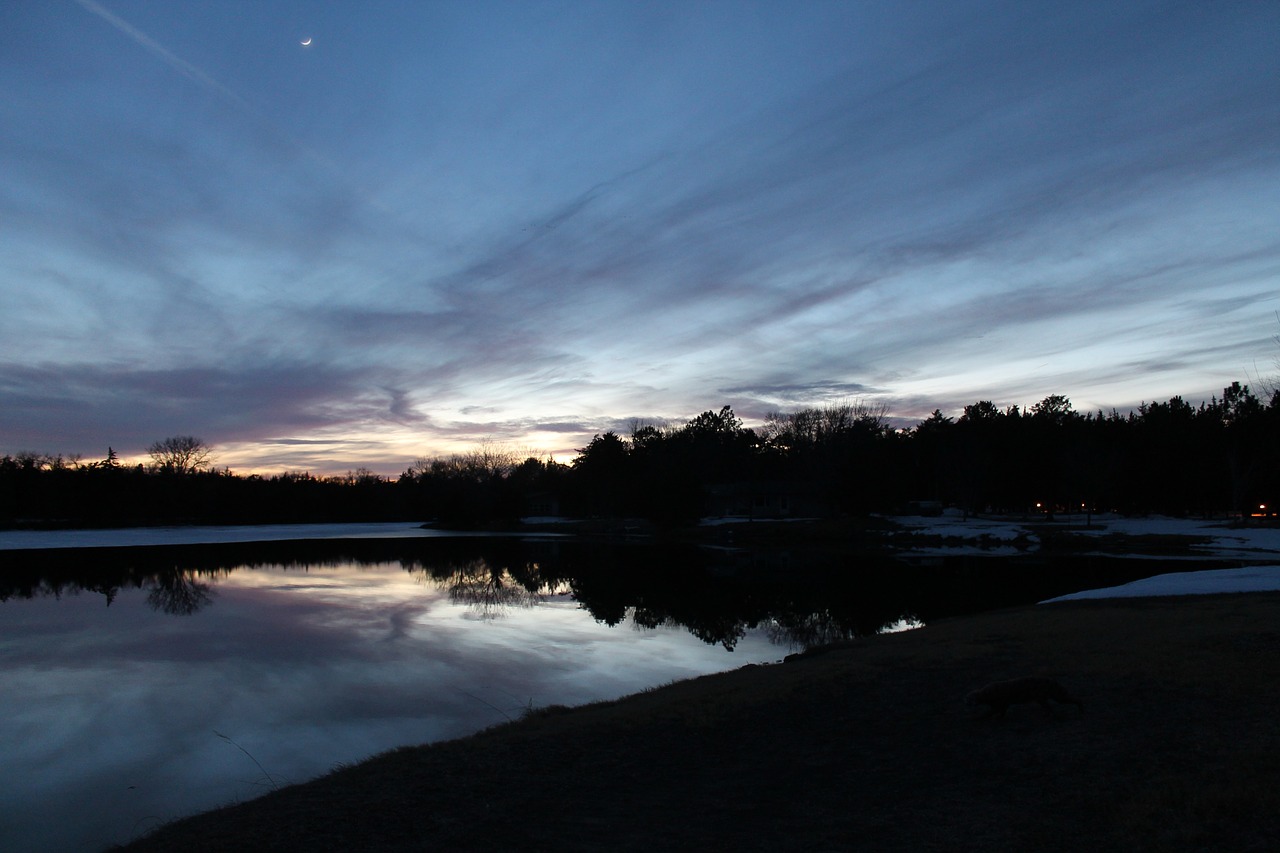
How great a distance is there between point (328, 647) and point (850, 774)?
1511cm

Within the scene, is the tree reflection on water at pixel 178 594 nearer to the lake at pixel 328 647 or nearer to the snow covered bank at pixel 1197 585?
the lake at pixel 328 647

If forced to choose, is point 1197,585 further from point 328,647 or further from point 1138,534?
point 1138,534

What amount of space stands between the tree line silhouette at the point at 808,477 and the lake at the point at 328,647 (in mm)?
20897

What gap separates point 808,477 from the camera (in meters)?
82.6

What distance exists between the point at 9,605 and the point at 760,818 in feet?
102

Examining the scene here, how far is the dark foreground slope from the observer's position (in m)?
6.55

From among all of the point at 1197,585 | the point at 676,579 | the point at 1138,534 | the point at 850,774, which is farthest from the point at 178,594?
the point at 1138,534

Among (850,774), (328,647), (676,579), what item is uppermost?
(850,774)

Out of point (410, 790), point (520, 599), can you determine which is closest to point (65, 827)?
point (410, 790)

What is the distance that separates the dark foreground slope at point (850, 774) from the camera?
21.5ft

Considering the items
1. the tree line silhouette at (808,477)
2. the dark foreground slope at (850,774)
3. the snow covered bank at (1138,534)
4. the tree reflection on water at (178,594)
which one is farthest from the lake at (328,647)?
the tree line silhouette at (808,477)

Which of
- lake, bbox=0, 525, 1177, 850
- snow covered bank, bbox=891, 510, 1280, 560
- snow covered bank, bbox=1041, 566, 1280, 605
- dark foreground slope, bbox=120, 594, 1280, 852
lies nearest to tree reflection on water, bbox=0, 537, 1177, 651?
lake, bbox=0, 525, 1177, 850

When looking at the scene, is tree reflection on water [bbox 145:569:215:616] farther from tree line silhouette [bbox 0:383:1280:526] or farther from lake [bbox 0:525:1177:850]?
tree line silhouette [bbox 0:383:1280:526]

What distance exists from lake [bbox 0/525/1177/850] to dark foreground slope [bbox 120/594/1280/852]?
2469 millimetres
